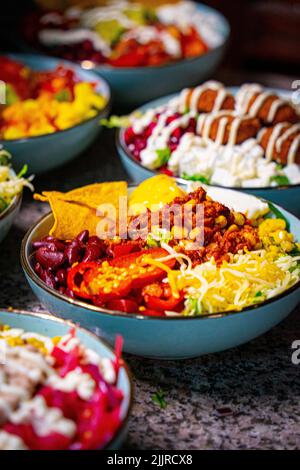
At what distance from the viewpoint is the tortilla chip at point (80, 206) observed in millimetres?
2002

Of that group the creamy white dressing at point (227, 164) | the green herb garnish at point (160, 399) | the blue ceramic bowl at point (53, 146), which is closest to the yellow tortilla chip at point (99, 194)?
the creamy white dressing at point (227, 164)

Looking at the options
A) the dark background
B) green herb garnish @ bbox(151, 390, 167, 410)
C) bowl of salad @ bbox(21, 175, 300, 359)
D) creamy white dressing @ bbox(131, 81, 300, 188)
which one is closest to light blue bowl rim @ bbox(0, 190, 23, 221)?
bowl of salad @ bbox(21, 175, 300, 359)

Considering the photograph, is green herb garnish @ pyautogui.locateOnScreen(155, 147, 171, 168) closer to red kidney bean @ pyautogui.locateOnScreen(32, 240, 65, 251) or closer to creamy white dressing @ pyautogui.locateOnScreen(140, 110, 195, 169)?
creamy white dressing @ pyautogui.locateOnScreen(140, 110, 195, 169)

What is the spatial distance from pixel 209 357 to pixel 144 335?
290mm

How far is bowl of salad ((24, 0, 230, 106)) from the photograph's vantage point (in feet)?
10.5

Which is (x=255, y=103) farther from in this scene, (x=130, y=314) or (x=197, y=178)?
(x=130, y=314)

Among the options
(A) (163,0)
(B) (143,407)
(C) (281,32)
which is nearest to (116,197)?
(B) (143,407)

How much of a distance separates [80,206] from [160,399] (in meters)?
0.65

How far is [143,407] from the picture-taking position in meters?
1.66

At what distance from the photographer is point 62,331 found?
155cm

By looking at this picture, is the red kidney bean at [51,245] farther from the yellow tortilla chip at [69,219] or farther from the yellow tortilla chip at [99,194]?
the yellow tortilla chip at [99,194]

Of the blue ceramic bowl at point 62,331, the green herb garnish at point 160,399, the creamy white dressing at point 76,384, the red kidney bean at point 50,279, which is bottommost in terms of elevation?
the green herb garnish at point 160,399

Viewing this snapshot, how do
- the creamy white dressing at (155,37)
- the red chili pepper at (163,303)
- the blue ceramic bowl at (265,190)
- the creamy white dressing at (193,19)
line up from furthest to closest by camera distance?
the creamy white dressing at (193,19), the creamy white dressing at (155,37), the blue ceramic bowl at (265,190), the red chili pepper at (163,303)

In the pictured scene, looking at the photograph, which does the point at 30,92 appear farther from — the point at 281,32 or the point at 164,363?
the point at 281,32
